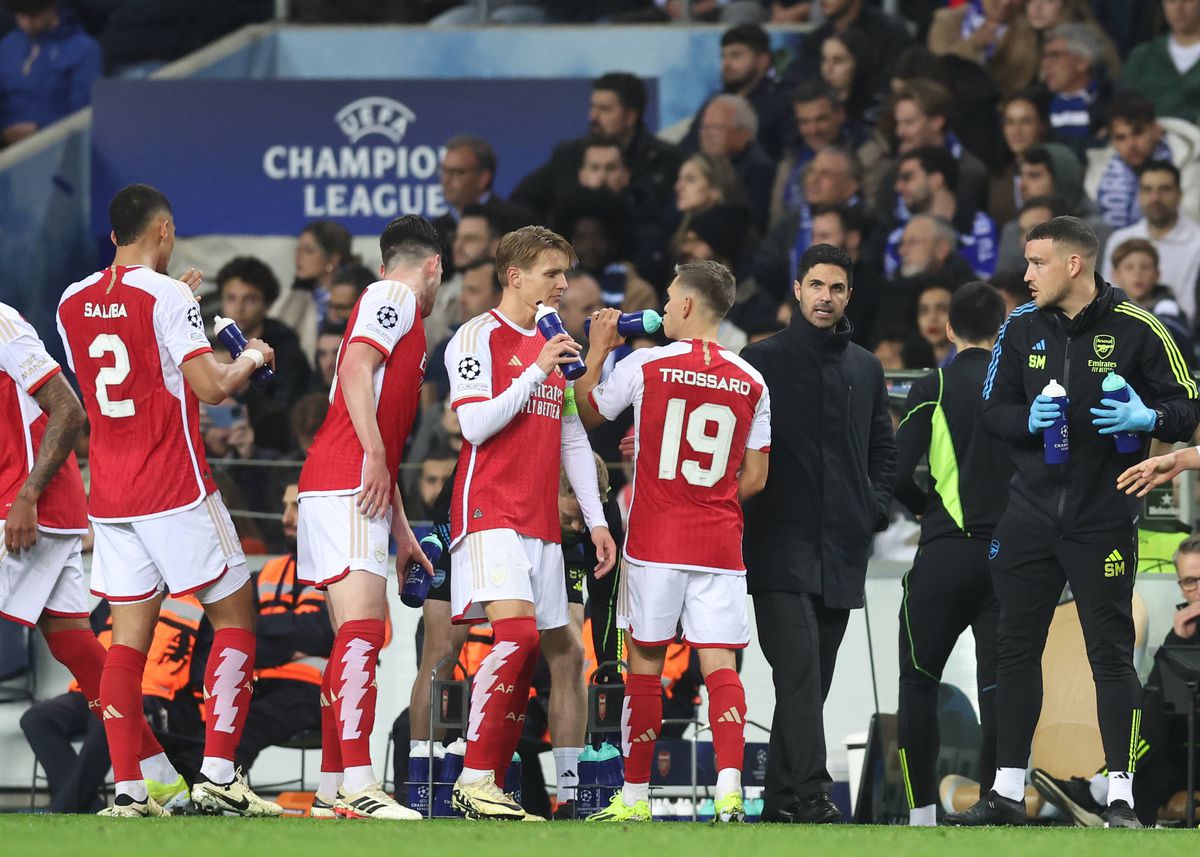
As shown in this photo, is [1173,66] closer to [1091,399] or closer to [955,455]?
[955,455]

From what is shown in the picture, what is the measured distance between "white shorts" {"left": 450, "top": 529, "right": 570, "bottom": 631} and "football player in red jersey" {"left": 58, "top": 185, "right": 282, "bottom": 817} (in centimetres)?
80

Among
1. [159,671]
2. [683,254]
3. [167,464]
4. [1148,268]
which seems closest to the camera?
[167,464]

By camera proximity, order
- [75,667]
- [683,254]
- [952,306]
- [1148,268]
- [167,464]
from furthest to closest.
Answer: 1. [683,254]
2. [1148,268]
3. [952,306]
4. [75,667]
5. [167,464]

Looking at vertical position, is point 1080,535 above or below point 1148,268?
below

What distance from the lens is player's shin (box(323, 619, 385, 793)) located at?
22.9 feet

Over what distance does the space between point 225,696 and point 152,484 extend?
2.65 feet

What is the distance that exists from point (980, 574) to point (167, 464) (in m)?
3.27

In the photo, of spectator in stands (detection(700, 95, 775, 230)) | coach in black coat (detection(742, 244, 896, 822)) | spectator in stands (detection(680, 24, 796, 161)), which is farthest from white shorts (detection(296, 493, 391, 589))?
spectator in stands (detection(680, 24, 796, 161))

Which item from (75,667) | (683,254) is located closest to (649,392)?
(75,667)

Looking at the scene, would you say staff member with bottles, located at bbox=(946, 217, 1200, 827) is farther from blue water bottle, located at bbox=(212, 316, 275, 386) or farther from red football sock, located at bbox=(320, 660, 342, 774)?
blue water bottle, located at bbox=(212, 316, 275, 386)

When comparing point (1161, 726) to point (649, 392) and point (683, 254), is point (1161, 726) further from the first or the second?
point (683, 254)

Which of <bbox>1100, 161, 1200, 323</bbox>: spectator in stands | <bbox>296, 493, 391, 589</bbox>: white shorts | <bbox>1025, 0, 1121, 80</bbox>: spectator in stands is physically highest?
<bbox>1025, 0, 1121, 80</bbox>: spectator in stands

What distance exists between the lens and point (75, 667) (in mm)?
7695

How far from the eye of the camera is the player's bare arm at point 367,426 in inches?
279
